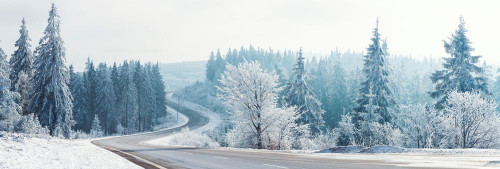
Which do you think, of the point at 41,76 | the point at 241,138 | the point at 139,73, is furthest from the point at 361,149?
the point at 139,73

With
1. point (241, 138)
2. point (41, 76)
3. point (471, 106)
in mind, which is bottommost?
point (241, 138)

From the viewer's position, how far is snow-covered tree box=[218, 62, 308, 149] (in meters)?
33.5

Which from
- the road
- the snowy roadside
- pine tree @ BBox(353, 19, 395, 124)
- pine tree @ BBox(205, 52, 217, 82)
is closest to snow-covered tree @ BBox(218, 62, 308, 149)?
the snowy roadside

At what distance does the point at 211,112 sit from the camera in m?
121

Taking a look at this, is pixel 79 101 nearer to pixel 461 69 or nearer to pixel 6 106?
pixel 6 106

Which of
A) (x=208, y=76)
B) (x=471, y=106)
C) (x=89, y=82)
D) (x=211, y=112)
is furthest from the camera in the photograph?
(x=208, y=76)

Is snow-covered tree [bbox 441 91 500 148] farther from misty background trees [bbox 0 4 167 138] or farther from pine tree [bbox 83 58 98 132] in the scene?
pine tree [bbox 83 58 98 132]

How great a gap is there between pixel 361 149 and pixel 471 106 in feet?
33.2

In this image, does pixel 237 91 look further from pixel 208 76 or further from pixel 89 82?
pixel 208 76

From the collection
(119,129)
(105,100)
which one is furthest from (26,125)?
(119,129)

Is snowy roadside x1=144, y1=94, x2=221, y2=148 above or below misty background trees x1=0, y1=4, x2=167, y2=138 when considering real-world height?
below

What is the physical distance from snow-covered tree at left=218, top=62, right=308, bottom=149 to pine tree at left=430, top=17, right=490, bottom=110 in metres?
15.1

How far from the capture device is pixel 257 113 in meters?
34.1

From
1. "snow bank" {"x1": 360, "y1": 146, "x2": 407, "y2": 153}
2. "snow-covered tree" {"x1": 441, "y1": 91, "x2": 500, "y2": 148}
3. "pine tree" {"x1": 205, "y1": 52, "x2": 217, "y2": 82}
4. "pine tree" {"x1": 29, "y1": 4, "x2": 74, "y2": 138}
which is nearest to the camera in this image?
"snow bank" {"x1": 360, "y1": 146, "x2": 407, "y2": 153}
